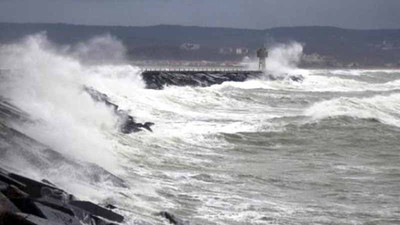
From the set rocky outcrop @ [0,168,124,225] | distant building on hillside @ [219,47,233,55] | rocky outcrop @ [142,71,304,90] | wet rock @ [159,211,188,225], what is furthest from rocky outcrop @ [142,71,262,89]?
distant building on hillside @ [219,47,233,55]

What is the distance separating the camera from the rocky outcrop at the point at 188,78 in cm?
4562

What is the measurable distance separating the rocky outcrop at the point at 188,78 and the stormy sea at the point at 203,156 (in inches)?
517

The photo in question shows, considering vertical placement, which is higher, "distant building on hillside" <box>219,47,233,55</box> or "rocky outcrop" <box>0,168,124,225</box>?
"distant building on hillside" <box>219,47,233,55</box>

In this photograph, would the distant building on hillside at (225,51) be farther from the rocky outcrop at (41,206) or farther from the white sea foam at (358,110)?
the rocky outcrop at (41,206)

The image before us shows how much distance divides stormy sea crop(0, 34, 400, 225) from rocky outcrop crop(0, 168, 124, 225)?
0.60 meters

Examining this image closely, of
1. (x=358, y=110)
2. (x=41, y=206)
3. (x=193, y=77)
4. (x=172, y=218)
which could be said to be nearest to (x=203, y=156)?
(x=172, y=218)

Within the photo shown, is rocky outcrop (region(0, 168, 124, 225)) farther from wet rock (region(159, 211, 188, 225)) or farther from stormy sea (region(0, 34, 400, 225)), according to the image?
wet rock (region(159, 211, 188, 225))

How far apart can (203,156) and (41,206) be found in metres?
9.34

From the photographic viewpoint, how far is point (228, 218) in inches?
437

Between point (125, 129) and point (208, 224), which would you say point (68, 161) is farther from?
point (125, 129)

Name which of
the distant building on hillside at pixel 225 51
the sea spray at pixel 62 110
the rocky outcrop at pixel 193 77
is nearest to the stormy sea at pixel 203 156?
the sea spray at pixel 62 110

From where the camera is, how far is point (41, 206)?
8500 millimetres

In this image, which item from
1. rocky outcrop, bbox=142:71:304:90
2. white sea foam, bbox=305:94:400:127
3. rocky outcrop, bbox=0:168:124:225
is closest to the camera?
rocky outcrop, bbox=0:168:124:225

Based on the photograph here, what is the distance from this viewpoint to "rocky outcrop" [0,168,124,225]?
7843 millimetres
